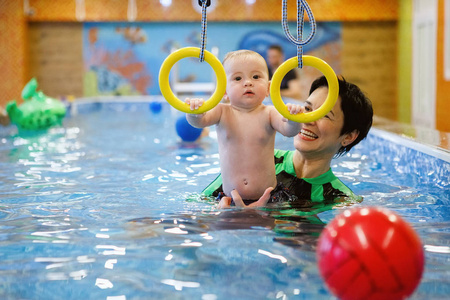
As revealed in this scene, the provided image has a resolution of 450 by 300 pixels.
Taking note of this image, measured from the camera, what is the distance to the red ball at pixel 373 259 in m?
1.54

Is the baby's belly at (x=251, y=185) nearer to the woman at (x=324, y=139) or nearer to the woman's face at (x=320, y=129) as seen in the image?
the woman at (x=324, y=139)

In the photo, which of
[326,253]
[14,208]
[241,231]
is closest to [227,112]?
[241,231]

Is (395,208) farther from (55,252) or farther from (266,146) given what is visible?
(55,252)

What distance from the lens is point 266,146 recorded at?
3018mm

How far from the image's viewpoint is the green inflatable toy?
7199 mm

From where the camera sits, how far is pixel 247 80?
2.91 metres

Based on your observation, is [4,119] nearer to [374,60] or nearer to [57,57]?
[57,57]

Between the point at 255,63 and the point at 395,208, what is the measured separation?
110cm

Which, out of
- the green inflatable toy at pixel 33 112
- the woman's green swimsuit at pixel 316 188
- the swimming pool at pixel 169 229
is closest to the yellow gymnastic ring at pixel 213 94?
the swimming pool at pixel 169 229

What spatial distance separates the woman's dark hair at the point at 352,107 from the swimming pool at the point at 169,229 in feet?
1.43

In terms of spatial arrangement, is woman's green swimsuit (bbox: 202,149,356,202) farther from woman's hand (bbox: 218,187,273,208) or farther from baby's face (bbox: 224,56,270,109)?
baby's face (bbox: 224,56,270,109)

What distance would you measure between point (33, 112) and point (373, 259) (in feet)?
20.9

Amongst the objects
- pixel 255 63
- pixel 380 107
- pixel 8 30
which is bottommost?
pixel 380 107

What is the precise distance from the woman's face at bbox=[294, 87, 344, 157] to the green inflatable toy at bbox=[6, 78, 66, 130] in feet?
16.2
